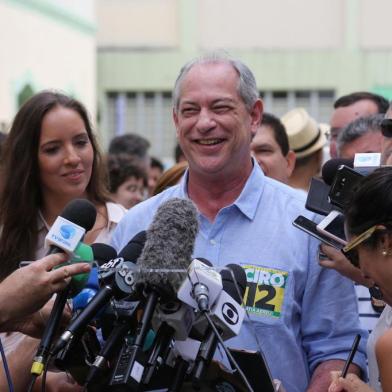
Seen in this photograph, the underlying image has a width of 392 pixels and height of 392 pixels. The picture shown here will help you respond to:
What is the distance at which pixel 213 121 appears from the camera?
378 cm

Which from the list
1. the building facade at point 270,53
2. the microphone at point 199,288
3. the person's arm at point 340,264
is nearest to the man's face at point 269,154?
the person's arm at point 340,264

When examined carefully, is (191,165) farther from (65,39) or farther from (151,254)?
(65,39)

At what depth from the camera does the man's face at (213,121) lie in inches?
149

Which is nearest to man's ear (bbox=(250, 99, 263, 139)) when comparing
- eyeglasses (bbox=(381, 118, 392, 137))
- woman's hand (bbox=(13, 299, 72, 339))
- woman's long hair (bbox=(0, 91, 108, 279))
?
eyeglasses (bbox=(381, 118, 392, 137))

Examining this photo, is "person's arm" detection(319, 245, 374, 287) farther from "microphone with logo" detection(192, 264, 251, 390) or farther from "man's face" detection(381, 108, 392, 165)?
"microphone with logo" detection(192, 264, 251, 390)

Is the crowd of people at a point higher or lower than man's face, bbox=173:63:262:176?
lower

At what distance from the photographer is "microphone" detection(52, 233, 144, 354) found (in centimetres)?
272

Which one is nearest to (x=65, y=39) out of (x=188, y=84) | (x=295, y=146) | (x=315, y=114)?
(x=315, y=114)

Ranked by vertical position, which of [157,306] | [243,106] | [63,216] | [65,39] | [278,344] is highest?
[65,39]

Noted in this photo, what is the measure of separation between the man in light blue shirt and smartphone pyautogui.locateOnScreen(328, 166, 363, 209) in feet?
1.47

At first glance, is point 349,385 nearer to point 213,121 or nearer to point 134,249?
point 134,249

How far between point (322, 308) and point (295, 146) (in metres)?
3.36

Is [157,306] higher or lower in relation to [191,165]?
lower

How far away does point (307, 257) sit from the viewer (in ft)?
11.9
